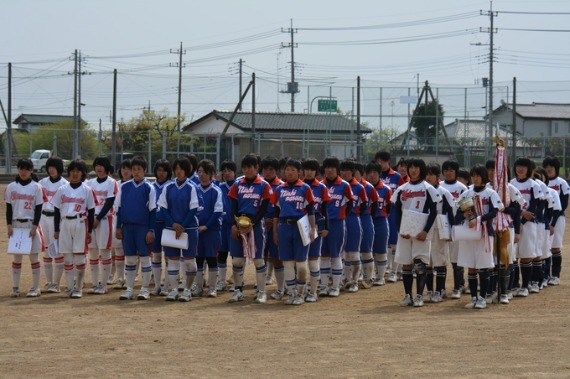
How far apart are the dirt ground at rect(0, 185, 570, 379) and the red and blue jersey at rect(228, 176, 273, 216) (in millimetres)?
1244

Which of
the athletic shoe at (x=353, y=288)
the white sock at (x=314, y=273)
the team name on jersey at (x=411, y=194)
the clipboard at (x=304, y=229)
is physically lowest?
Answer: the athletic shoe at (x=353, y=288)

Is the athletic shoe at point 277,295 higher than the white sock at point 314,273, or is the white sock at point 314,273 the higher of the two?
A: the white sock at point 314,273

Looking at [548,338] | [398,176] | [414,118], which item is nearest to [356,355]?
[548,338]

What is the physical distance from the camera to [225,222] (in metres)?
13.7

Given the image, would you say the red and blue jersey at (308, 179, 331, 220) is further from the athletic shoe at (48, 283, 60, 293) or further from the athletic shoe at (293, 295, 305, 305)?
the athletic shoe at (48, 283, 60, 293)

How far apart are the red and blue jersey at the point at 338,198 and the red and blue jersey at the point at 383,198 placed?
1.59 metres

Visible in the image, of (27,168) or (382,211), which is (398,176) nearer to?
(382,211)

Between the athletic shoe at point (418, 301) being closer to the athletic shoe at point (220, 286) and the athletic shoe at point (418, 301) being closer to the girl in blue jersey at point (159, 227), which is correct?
the athletic shoe at point (220, 286)

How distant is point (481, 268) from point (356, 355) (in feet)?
12.0

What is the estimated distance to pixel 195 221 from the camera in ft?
41.3

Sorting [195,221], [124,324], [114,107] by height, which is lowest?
[124,324]

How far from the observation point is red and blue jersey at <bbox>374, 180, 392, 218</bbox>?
48.6 ft

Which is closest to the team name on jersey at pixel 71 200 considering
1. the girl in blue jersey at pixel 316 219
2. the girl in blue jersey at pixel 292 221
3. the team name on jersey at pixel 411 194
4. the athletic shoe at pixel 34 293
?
the athletic shoe at pixel 34 293

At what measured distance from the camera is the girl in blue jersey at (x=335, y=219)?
13.2 m
